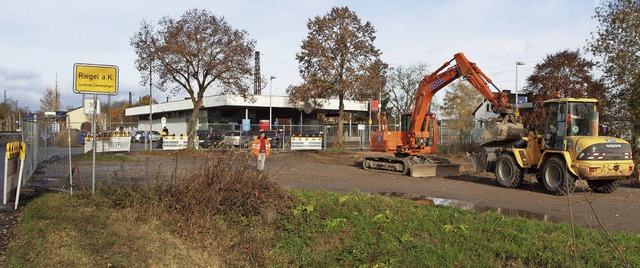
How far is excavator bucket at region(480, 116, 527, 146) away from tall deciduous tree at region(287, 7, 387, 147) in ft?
58.4

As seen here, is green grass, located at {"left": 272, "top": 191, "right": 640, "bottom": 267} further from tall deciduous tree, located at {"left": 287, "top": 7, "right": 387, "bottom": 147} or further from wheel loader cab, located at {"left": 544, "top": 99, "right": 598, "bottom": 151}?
tall deciduous tree, located at {"left": 287, "top": 7, "right": 387, "bottom": 147}

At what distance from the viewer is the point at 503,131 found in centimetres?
1623

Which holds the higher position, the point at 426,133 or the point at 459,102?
the point at 459,102

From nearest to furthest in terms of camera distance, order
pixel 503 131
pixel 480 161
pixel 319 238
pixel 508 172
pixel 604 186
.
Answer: pixel 319 238 < pixel 604 186 < pixel 508 172 < pixel 503 131 < pixel 480 161

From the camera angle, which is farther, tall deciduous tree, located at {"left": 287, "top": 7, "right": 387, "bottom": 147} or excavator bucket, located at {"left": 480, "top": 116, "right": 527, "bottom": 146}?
tall deciduous tree, located at {"left": 287, "top": 7, "right": 387, "bottom": 147}

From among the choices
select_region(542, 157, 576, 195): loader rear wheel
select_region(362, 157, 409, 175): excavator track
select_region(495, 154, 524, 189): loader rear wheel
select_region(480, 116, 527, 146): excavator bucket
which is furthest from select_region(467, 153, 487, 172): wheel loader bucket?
select_region(362, 157, 409, 175): excavator track

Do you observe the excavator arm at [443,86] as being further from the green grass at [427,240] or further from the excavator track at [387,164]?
the green grass at [427,240]

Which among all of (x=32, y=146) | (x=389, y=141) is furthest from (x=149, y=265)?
(x=389, y=141)

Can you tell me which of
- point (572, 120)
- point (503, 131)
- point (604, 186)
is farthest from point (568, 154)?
point (503, 131)

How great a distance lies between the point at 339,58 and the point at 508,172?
2057 centimetres

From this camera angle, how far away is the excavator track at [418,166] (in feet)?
60.8

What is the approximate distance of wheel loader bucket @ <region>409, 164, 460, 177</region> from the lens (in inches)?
723

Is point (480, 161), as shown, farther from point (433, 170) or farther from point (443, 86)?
point (443, 86)

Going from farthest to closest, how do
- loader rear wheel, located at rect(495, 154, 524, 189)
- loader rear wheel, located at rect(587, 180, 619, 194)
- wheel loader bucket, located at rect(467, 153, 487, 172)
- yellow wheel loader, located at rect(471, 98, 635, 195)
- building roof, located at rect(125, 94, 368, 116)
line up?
1. building roof, located at rect(125, 94, 368, 116)
2. wheel loader bucket, located at rect(467, 153, 487, 172)
3. loader rear wheel, located at rect(495, 154, 524, 189)
4. loader rear wheel, located at rect(587, 180, 619, 194)
5. yellow wheel loader, located at rect(471, 98, 635, 195)
